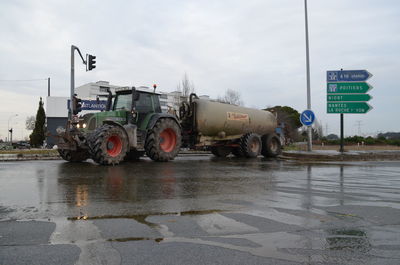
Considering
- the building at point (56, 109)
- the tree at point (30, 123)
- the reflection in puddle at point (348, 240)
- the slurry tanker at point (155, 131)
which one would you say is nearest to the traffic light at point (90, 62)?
the slurry tanker at point (155, 131)

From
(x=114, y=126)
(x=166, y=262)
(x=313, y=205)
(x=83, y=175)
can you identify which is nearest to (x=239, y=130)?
(x=114, y=126)

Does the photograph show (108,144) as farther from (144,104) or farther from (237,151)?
(237,151)

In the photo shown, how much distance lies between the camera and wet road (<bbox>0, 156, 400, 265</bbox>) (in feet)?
11.4

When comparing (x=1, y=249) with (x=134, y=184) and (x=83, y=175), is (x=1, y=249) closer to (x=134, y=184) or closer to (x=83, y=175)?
(x=134, y=184)

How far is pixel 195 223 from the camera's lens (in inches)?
181

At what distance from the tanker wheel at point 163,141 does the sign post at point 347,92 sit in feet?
29.9

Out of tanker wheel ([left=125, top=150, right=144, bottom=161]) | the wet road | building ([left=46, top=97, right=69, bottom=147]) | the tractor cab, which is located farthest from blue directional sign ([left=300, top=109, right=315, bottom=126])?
building ([left=46, top=97, right=69, bottom=147])

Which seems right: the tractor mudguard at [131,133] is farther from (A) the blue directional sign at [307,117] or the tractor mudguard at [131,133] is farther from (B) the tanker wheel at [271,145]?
(A) the blue directional sign at [307,117]

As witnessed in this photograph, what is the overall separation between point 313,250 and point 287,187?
4348 mm

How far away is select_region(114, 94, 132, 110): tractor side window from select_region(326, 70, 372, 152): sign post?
11.0 meters

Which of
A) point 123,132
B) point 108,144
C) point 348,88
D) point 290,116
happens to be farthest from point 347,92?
point 290,116

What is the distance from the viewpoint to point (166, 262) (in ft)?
10.7

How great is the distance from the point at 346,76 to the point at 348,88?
66cm

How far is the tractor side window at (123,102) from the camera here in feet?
46.5
